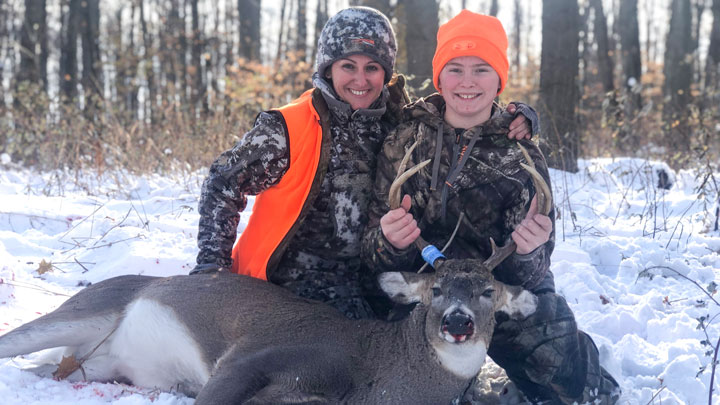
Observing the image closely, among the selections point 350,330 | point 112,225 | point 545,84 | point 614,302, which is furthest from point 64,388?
point 545,84

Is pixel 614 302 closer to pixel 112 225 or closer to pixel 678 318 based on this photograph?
pixel 678 318

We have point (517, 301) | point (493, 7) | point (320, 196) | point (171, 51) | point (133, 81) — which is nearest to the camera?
point (517, 301)

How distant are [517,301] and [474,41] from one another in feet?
4.27

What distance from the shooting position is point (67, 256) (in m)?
4.77

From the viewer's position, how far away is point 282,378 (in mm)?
2938

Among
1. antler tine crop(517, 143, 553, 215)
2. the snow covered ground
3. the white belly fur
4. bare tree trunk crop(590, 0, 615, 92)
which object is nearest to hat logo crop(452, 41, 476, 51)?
antler tine crop(517, 143, 553, 215)

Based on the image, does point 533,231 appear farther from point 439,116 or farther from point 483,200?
point 439,116

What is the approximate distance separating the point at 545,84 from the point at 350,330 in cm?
515

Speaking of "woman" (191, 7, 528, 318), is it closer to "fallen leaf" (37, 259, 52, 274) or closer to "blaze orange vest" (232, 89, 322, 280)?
"blaze orange vest" (232, 89, 322, 280)

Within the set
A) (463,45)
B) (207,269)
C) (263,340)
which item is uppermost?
(463,45)

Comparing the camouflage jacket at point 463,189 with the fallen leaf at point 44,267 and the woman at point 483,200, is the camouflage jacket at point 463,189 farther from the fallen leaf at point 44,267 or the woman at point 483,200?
the fallen leaf at point 44,267

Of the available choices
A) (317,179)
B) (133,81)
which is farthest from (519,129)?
(133,81)

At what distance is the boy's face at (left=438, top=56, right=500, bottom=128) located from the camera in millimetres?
3430

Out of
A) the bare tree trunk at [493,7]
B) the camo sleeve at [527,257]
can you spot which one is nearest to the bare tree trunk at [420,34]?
the camo sleeve at [527,257]
